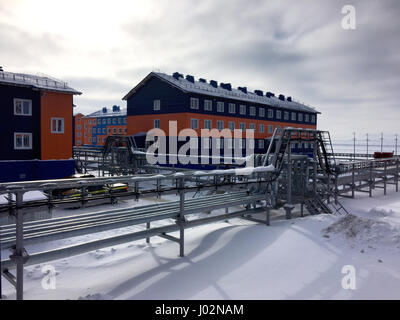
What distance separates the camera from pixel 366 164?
23.6 m

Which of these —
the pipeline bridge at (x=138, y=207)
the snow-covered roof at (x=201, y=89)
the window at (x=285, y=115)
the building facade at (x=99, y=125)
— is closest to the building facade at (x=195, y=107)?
the snow-covered roof at (x=201, y=89)

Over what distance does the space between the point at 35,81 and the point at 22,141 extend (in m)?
5.17

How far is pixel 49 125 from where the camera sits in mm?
26078

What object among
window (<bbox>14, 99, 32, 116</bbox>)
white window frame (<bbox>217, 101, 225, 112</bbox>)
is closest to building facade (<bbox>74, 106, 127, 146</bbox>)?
white window frame (<bbox>217, 101, 225, 112</bbox>)

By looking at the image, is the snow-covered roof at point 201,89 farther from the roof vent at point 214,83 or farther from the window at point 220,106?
the window at point 220,106

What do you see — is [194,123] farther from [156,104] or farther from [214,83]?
[214,83]

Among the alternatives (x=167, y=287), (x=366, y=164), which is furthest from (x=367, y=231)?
(x=366, y=164)

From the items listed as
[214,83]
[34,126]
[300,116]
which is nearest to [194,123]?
[214,83]

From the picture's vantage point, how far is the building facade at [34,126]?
23.9m

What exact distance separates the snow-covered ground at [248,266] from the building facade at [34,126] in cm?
1493

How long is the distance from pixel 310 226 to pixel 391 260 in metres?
2.96

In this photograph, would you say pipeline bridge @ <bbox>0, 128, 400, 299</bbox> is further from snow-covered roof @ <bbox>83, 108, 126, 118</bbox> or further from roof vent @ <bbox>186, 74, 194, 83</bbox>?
snow-covered roof @ <bbox>83, 108, 126, 118</bbox>

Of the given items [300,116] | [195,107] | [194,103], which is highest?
[300,116]

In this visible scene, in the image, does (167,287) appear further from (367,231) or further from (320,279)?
(367,231)
